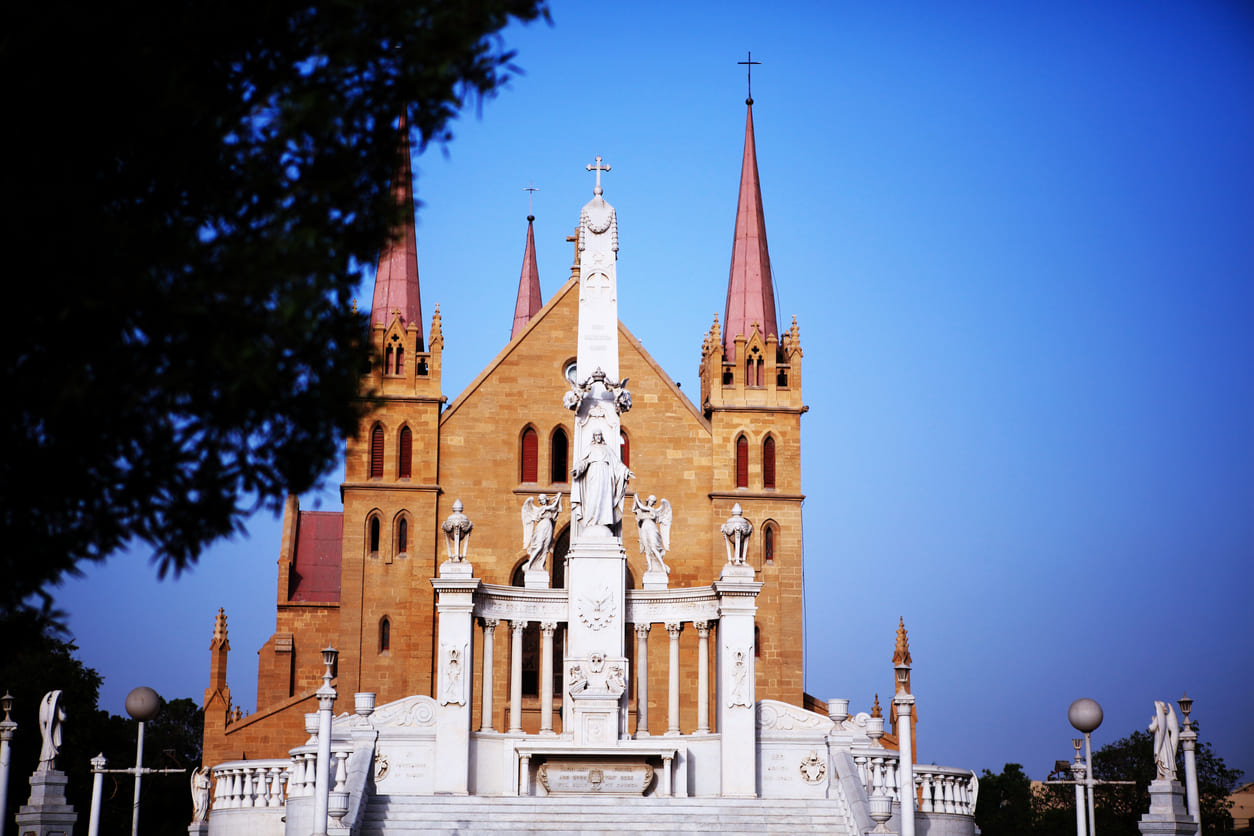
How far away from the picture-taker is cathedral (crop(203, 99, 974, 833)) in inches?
1057

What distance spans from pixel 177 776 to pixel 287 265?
56611 mm

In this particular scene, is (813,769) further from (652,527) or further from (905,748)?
(905,748)

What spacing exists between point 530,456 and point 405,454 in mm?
3406

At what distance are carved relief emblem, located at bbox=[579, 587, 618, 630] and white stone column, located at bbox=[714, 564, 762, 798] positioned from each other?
1975mm

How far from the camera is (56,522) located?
33.8ft

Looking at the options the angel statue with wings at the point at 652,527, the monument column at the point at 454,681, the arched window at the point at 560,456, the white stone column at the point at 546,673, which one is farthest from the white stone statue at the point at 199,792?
the arched window at the point at 560,456

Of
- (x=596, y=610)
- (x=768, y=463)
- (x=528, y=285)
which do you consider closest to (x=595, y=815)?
(x=596, y=610)

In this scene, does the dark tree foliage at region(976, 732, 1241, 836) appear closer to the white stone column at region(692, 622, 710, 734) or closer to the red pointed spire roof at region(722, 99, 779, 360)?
the red pointed spire roof at region(722, 99, 779, 360)

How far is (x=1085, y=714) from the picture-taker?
23.3m

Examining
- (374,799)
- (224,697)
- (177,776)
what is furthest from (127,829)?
(374,799)

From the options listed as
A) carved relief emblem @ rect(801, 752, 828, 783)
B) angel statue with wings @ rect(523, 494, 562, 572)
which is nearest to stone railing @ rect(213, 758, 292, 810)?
angel statue with wings @ rect(523, 494, 562, 572)

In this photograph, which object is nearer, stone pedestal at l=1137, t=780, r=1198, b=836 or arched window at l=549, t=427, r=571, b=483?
stone pedestal at l=1137, t=780, r=1198, b=836

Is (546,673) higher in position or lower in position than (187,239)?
lower

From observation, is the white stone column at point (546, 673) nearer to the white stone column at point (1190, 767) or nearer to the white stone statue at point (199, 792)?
the white stone statue at point (199, 792)
